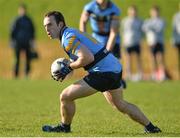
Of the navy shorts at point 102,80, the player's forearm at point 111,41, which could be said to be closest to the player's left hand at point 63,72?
the navy shorts at point 102,80

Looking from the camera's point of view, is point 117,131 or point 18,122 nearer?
point 117,131

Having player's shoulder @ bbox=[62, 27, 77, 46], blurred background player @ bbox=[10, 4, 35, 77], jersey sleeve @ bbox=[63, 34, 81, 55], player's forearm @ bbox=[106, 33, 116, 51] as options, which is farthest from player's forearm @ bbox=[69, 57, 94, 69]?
blurred background player @ bbox=[10, 4, 35, 77]

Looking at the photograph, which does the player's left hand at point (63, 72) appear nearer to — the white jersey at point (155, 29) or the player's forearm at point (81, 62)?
the player's forearm at point (81, 62)

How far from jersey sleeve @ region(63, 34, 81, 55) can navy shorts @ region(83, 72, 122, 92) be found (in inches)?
16.8

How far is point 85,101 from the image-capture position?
16.5 metres

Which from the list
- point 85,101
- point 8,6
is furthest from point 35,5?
point 85,101

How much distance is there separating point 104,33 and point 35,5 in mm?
17749

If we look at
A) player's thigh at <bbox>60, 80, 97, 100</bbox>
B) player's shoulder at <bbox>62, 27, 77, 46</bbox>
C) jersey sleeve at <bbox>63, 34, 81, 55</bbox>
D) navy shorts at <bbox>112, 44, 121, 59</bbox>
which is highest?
player's shoulder at <bbox>62, 27, 77, 46</bbox>

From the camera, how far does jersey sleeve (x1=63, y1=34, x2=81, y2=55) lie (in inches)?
396

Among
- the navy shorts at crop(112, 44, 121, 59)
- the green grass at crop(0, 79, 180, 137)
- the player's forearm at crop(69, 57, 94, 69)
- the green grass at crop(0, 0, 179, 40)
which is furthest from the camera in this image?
the green grass at crop(0, 0, 179, 40)

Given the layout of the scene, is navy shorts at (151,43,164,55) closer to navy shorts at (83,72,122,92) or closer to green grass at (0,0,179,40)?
green grass at (0,0,179,40)

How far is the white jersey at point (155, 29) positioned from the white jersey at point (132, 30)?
240mm

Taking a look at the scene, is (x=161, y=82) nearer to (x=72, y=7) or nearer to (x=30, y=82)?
(x=30, y=82)

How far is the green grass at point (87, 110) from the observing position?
11.0 metres
